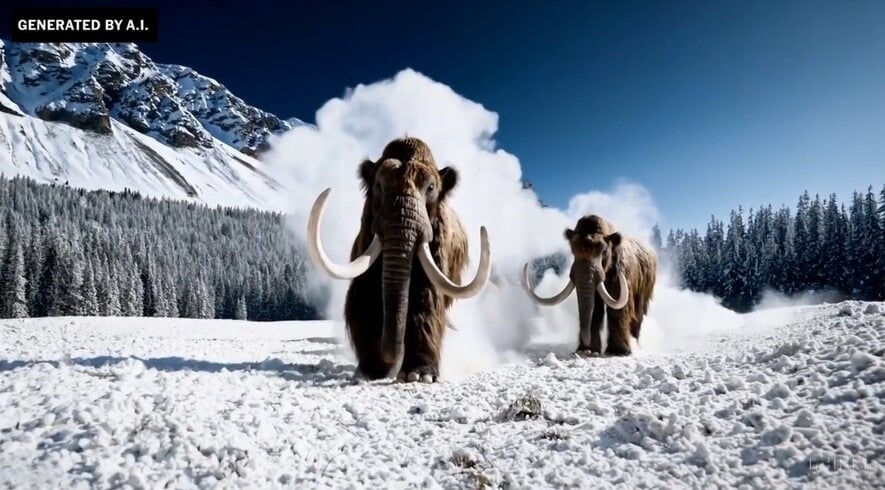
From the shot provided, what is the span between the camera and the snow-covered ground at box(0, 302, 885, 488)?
281 centimetres

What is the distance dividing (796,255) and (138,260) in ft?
273

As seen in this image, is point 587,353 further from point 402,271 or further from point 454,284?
point 402,271

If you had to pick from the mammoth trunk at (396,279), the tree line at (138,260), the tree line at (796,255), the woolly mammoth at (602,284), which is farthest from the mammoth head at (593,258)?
the tree line at (138,260)

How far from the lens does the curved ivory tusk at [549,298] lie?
10344 mm

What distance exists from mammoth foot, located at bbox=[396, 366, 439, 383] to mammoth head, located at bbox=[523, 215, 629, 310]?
15.6 ft

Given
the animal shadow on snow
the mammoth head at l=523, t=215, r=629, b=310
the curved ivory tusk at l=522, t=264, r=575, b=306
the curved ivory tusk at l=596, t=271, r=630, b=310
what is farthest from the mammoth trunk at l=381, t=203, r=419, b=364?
the curved ivory tusk at l=522, t=264, r=575, b=306

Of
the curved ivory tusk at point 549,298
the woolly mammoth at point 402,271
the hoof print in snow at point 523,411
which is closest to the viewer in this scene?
the hoof print in snow at point 523,411

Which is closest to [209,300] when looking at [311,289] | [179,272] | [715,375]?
[179,272]

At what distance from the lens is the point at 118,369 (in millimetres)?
4828

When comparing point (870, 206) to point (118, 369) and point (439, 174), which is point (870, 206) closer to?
point (439, 174)

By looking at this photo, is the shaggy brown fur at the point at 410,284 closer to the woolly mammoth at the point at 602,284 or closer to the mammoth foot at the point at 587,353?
the mammoth foot at the point at 587,353

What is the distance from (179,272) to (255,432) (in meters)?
75.0

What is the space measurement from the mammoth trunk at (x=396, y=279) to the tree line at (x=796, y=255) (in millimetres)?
35420

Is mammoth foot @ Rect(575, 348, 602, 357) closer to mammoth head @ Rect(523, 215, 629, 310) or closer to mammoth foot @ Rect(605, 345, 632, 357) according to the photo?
mammoth foot @ Rect(605, 345, 632, 357)
